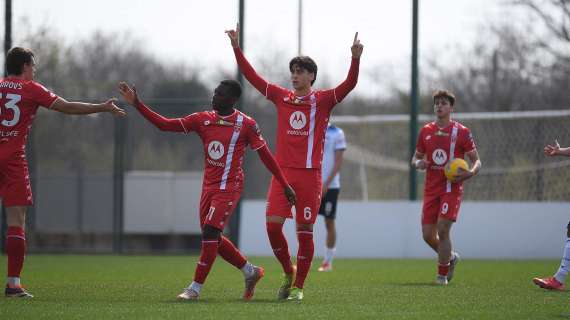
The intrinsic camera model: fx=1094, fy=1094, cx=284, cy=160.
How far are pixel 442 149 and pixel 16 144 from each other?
476 centimetres

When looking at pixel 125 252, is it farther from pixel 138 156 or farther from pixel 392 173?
pixel 392 173

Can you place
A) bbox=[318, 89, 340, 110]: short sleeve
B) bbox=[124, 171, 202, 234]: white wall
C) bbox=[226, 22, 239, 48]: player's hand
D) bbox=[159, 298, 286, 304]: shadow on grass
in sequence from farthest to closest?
bbox=[124, 171, 202, 234]: white wall < bbox=[226, 22, 239, 48]: player's hand < bbox=[318, 89, 340, 110]: short sleeve < bbox=[159, 298, 286, 304]: shadow on grass

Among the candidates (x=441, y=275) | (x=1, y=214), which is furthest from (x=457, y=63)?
(x=441, y=275)

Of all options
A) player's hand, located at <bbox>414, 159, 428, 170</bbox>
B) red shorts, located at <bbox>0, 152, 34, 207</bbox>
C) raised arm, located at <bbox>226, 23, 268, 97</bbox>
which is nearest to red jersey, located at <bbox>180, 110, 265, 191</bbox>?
raised arm, located at <bbox>226, 23, 268, 97</bbox>

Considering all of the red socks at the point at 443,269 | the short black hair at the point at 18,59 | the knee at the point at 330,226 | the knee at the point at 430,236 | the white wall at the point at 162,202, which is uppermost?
the short black hair at the point at 18,59

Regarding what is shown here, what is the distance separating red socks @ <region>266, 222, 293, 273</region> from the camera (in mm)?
9508

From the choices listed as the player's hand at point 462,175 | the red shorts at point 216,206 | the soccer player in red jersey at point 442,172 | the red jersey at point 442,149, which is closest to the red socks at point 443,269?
the soccer player in red jersey at point 442,172

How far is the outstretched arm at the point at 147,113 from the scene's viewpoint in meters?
9.10

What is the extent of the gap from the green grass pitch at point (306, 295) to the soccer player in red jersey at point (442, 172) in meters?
0.43

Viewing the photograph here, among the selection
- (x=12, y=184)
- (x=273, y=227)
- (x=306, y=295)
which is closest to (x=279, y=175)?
(x=273, y=227)

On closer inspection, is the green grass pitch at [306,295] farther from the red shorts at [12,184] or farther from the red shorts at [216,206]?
the red shorts at [12,184]

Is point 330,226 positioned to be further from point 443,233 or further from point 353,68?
point 353,68

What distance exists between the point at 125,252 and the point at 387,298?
448 inches

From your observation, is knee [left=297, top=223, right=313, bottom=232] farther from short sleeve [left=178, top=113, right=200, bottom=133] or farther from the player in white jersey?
the player in white jersey
